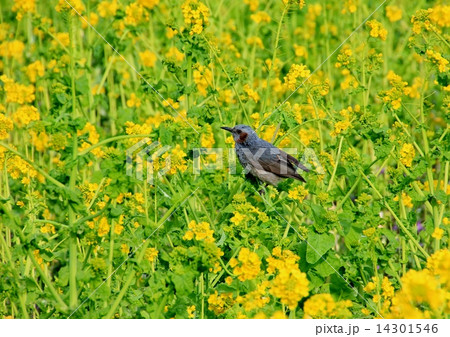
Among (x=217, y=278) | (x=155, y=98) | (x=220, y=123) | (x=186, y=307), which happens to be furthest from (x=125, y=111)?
(x=186, y=307)

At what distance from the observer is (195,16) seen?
4594 millimetres

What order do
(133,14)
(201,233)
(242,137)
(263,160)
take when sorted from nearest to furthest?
(201,233) → (263,160) → (242,137) → (133,14)

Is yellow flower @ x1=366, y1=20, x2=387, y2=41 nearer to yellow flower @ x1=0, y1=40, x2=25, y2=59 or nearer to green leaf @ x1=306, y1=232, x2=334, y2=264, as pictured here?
green leaf @ x1=306, y1=232, x2=334, y2=264

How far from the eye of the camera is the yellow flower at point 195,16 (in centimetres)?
459

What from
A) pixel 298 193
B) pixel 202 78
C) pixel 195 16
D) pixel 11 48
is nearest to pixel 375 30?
pixel 195 16

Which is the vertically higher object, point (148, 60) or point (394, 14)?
point (394, 14)

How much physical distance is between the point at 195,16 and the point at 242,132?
918 millimetres

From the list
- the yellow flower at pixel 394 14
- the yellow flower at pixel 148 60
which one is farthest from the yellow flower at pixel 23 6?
the yellow flower at pixel 394 14

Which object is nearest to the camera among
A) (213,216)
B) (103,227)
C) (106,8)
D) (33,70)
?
(103,227)

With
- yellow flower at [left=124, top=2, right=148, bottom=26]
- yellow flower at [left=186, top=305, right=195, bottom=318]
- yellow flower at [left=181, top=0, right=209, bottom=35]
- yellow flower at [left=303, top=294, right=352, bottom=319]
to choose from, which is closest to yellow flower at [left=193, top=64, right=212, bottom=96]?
yellow flower at [left=181, top=0, right=209, bottom=35]

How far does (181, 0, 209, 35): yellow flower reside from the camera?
4586mm

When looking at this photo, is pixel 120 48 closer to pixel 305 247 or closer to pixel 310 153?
pixel 310 153

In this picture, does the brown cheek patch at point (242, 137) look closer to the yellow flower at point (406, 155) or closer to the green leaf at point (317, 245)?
the yellow flower at point (406, 155)

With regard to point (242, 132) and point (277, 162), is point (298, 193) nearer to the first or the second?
point (277, 162)
